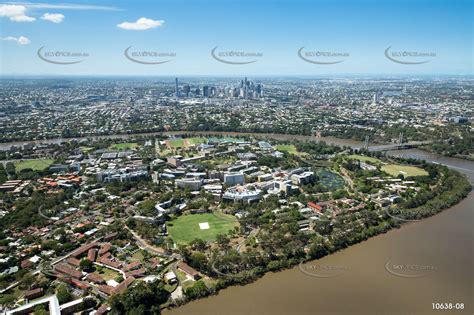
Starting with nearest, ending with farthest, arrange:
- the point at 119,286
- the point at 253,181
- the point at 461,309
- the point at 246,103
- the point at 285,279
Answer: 1. the point at 461,309
2. the point at 119,286
3. the point at 285,279
4. the point at 253,181
5. the point at 246,103

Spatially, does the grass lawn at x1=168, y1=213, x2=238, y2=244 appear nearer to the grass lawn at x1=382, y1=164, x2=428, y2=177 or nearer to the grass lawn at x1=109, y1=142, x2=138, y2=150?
the grass lawn at x1=382, y1=164, x2=428, y2=177

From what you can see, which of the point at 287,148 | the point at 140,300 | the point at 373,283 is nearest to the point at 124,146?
the point at 287,148

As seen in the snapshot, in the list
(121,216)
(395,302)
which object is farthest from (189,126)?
(395,302)

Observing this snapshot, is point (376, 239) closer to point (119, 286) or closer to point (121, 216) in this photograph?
point (119, 286)

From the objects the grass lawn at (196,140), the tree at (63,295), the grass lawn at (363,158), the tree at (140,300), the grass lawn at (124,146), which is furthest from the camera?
the grass lawn at (196,140)

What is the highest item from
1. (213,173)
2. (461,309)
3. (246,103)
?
(246,103)

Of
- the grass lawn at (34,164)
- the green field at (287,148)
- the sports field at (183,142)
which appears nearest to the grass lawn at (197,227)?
the grass lawn at (34,164)

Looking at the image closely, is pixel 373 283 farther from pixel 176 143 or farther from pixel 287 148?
pixel 176 143

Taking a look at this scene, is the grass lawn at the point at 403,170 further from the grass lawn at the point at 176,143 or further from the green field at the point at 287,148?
the grass lawn at the point at 176,143
